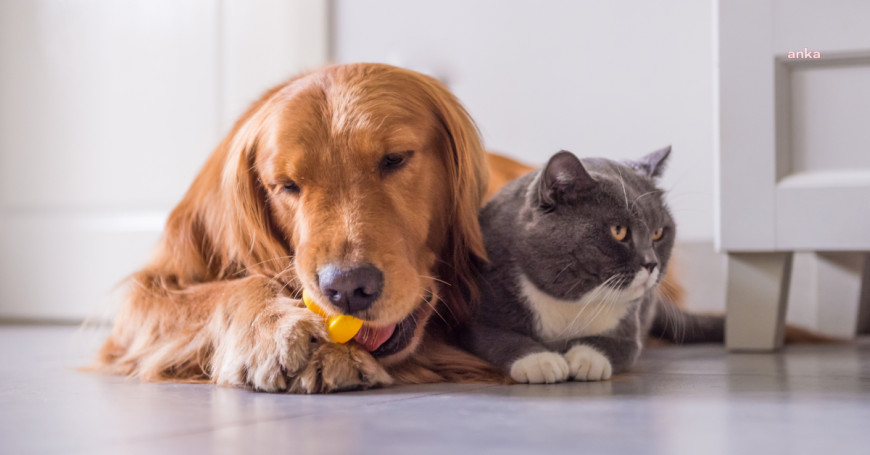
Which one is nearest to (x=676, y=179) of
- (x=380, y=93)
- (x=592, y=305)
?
(x=592, y=305)

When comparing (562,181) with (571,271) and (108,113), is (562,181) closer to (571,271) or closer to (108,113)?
(571,271)

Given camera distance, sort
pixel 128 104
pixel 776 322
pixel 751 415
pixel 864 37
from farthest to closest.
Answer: pixel 128 104 < pixel 776 322 < pixel 864 37 < pixel 751 415

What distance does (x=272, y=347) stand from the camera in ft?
3.78

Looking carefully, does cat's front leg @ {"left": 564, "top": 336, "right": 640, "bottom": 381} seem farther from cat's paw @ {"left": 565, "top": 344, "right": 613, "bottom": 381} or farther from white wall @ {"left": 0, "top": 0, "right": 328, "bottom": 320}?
white wall @ {"left": 0, "top": 0, "right": 328, "bottom": 320}

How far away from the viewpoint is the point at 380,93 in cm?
130

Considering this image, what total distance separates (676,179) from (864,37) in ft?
2.59

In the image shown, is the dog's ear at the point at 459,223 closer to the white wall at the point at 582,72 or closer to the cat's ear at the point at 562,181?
the cat's ear at the point at 562,181

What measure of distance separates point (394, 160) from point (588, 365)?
0.42 metres

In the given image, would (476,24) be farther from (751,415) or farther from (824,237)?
(751,415)

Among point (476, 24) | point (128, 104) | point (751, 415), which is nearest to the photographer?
point (751, 415)

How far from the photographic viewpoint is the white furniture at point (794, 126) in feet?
5.14

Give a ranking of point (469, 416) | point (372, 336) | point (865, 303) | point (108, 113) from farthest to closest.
Answer: point (108, 113), point (865, 303), point (372, 336), point (469, 416)

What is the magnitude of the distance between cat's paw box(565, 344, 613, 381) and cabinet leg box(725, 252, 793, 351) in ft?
1.91

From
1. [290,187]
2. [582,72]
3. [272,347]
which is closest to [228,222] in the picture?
[290,187]
